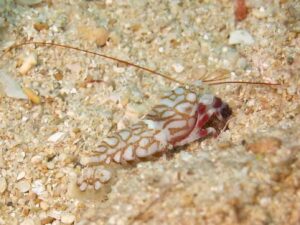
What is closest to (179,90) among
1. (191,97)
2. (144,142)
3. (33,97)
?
(191,97)

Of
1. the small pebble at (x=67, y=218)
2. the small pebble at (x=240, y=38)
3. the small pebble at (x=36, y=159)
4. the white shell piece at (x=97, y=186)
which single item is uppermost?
the small pebble at (x=240, y=38)

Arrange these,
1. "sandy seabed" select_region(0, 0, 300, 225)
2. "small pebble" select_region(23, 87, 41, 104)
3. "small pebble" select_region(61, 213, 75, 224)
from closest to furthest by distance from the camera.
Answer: "sandy seabed" select_region(0, 0, 300, 225)
"small pebble" select_region(61, 213, 75, 224)
"small pebble" select_region(23, 87, 41, 104)

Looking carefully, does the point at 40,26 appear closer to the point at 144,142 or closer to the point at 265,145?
the point at 144,142

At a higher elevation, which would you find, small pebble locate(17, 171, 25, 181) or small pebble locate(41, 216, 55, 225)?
small pebble locate(17, 171, 25, 181)

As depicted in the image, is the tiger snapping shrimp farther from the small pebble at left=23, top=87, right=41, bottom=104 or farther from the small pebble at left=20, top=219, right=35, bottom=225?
the small pebble at left=23, top=87, right=41, bottom=104

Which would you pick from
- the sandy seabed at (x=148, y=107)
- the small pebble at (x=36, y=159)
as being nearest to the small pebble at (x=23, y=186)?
the sandy seabed at (x=148, y=107)

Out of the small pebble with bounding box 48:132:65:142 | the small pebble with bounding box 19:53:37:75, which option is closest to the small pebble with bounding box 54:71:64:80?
Result: the small pebble with bounding box 19:53:37:75

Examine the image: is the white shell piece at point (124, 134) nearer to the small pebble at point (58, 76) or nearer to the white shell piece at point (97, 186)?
the white shell piece at point (97, 186)
